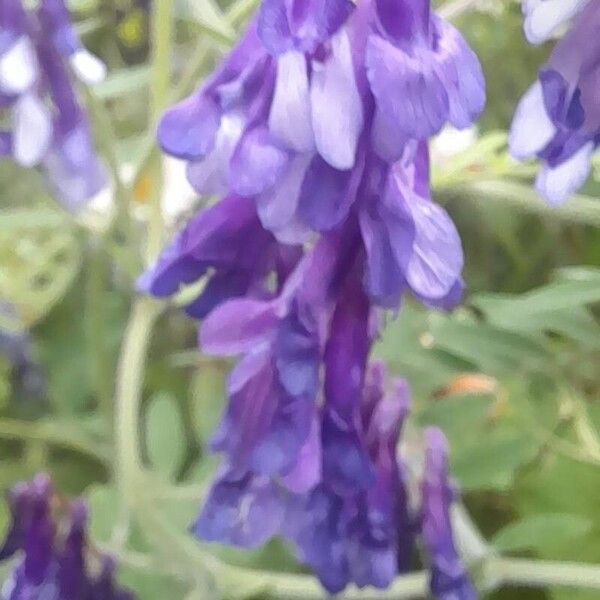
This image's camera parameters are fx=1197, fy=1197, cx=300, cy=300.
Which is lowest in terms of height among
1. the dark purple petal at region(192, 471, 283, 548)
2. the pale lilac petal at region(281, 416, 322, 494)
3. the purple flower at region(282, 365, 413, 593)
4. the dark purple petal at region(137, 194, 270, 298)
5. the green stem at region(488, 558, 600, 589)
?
the green stem at region(488, 558, 600, 589)

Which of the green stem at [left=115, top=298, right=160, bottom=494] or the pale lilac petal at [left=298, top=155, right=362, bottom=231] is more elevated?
the pale lilac petal at [left=298, top=155, right=362, bottom=231]

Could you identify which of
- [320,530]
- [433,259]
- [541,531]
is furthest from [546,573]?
[433,259]

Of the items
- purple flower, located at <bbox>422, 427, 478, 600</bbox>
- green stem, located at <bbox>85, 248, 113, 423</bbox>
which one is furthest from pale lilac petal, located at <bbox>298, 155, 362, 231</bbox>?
green stem, located at <bbox>85, 248, 113, 423</bbox>

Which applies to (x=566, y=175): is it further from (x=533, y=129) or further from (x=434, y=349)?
(x=434, y=349)

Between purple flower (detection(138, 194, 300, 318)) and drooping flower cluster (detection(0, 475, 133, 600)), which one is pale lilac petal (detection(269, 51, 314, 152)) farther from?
drooping flower cluster (detection(0, 475, 133, 600))

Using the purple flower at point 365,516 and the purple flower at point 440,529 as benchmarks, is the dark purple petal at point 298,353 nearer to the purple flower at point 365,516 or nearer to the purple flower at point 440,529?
the purple flower at point 365,516

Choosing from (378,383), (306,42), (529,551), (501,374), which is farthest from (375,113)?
(529,551)

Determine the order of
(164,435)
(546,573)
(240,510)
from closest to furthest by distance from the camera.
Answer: (240,510) → (546,573) → (164,435)

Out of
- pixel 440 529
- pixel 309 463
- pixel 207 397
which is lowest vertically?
pixel 207 397
